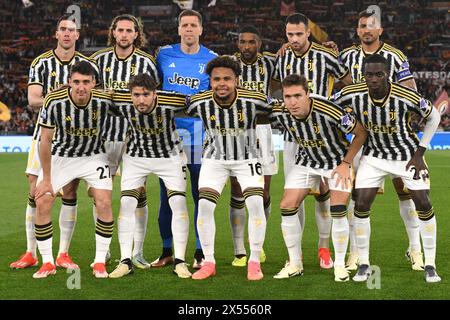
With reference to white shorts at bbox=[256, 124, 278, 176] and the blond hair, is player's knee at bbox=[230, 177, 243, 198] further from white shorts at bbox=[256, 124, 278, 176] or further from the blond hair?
the blond hair

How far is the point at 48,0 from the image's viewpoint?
105ft

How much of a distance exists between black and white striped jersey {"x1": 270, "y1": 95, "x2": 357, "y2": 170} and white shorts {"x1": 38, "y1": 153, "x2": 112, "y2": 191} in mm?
1404

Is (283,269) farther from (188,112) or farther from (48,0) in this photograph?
(48,0)

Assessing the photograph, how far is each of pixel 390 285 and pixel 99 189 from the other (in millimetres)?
2322

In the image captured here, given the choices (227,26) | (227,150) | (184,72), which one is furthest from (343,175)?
(227,26)

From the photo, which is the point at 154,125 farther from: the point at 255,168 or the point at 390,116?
the point at 390,116

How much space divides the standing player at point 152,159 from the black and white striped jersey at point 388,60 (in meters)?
1.51

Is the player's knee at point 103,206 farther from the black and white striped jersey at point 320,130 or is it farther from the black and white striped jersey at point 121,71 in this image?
the black and white striped jersey at point 320,130

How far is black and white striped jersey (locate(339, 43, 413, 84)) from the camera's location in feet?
21.6

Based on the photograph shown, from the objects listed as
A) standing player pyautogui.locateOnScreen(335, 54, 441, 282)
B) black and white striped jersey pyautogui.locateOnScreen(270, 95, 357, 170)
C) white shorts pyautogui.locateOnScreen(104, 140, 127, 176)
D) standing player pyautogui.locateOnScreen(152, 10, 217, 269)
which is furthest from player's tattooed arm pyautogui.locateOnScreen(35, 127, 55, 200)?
standing player pyautogui.locateOnScreen(335, 54, 441, 282)

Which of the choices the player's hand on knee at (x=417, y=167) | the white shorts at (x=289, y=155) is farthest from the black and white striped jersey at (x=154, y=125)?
the player's hand on knee at (x=417, y=167)

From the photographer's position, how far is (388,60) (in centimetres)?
659

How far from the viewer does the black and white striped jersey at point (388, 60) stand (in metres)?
6.58

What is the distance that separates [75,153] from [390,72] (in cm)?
267
